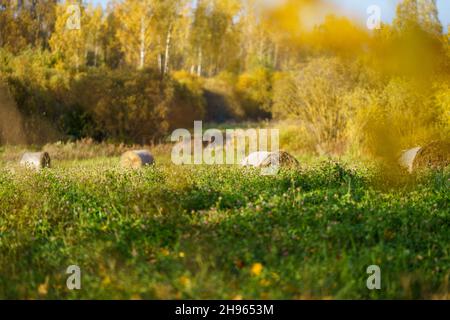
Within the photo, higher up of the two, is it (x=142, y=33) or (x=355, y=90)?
(x=142, y=33)

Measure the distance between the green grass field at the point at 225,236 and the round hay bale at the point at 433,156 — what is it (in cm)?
274

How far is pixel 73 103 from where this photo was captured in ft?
63.3

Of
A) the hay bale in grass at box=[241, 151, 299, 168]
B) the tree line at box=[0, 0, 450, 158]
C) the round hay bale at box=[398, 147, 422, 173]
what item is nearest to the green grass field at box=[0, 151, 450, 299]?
the tree line at box=[0, 0, 450, 158]

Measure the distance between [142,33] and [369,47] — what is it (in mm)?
30811

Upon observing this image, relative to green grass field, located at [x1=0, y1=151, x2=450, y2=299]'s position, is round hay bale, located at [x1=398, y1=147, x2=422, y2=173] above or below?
above

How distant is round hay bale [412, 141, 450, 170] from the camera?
33.3ft

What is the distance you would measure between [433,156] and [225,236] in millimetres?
6292

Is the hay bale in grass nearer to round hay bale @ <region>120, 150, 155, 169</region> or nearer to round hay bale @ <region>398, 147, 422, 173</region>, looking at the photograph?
round hay bale @ <region>398, 147, 422, 173</region>

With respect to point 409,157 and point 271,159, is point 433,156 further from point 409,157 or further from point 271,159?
point 271,159

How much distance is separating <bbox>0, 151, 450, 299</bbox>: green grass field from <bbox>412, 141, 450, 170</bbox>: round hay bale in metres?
2.74

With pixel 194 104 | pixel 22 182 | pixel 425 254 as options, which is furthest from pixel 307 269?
pixel 194 104
